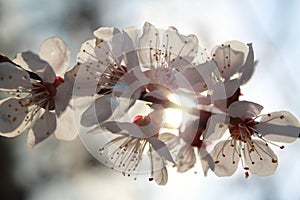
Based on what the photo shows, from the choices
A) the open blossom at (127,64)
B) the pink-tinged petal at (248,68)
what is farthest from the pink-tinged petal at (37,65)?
the pink-tinged petal at (248,68)

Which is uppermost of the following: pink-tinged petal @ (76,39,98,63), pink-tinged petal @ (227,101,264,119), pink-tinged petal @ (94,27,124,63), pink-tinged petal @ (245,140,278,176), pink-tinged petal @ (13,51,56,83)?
pink-tinged petal @ (94,27,124,63)

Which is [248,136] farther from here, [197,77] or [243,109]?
[197,77]

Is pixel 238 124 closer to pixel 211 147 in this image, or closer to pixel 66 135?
pixel 211 147

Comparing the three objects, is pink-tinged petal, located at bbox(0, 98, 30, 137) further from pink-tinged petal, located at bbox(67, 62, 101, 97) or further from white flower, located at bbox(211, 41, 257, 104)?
white flower, located at bbox(211, 41, 257, 104)

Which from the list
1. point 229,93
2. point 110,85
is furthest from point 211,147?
point 110,85

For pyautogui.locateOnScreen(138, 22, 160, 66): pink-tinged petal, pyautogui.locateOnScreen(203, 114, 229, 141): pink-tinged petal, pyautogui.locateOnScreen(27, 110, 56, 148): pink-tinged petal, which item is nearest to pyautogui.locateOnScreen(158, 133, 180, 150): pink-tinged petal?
pyautogui.locateOnScreen(203, 114, 229, 141): pink-tinged petal
